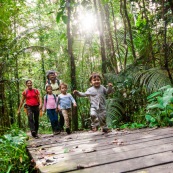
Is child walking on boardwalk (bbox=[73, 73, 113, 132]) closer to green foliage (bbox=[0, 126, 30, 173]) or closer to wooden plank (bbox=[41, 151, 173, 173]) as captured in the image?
green foliage (bbox=[0, 126, 30, 173])

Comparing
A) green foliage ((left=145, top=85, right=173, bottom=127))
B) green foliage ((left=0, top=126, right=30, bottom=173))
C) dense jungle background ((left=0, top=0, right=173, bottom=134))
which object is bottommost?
green foliage ((left=0, top=126, right=30, bottom=173))

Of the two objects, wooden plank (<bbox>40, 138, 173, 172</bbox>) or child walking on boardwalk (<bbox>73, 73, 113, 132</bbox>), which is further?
child walking on boardwalk (<bbox>73, 73, 113, 132</bbox>)

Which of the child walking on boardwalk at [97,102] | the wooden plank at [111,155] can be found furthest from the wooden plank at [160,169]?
the child walking on boardwalk at [97,102]

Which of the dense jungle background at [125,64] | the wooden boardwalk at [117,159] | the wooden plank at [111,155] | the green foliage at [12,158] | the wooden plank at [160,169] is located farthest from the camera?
the dense jungle background at [125,64]

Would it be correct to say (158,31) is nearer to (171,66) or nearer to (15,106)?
(171,66)

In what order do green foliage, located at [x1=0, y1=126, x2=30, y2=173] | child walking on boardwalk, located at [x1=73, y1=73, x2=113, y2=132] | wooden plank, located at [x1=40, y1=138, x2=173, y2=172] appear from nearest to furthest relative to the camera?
wooden plank, located at [x1=40, y1=138, x2=173, y2=172] < green foliage, located at [x1=0, y1=126, x2=30, y2=173] < child walking on boardwalk, located at [x1=73, y1=73, x2=113, y2=132]

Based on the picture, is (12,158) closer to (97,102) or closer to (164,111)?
(97,102)

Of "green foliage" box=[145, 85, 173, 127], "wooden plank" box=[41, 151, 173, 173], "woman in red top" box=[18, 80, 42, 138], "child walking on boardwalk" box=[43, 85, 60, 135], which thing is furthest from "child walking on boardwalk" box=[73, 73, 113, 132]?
"wooden plank" box=[41, 151, 173, 173]

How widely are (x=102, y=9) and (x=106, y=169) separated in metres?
7.94

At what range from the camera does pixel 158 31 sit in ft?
23.9

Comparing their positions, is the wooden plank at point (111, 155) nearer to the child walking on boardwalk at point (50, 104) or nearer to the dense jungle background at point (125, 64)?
the dense jungle background at point (125, 64)

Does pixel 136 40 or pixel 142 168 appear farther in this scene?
pixel 136 40

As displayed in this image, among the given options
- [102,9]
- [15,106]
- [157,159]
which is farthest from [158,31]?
[15,106]

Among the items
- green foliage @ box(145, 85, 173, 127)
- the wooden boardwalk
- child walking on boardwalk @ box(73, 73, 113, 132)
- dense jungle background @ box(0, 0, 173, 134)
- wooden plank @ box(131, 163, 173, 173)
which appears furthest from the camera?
dense jungle background @ box(0, 0, 173, 134)
